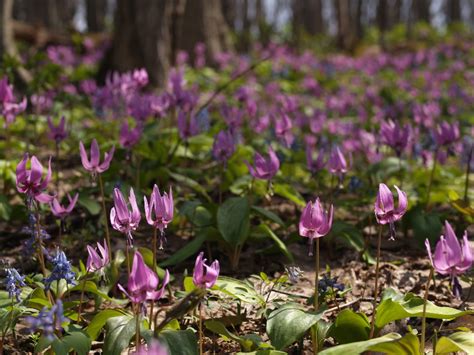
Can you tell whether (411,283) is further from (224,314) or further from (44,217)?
(44,217)

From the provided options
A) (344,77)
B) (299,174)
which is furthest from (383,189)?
(344,77)

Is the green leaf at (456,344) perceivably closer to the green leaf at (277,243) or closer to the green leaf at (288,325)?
the green leaf at (288,325)

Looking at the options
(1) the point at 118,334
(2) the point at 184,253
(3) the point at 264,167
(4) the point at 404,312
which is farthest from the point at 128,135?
(4) the point at 404,312

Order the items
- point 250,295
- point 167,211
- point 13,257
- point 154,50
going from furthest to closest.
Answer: point 154,50
point 13,257
point 250,295
point 167,211

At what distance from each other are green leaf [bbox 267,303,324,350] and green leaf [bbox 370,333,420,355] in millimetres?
243

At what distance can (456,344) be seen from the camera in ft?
6.11

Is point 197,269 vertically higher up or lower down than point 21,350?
higher up

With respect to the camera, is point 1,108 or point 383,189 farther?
point 1,108

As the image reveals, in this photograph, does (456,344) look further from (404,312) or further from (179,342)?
(179,342)

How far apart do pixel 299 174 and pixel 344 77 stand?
8306 mm

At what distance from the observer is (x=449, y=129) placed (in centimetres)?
352

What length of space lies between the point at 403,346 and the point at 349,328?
12.7 inches

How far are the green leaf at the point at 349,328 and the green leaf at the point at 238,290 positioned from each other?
0.27 meters

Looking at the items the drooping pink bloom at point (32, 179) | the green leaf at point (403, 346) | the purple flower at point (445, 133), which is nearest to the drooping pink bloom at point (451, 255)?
the green leaf at point (403, 346)
